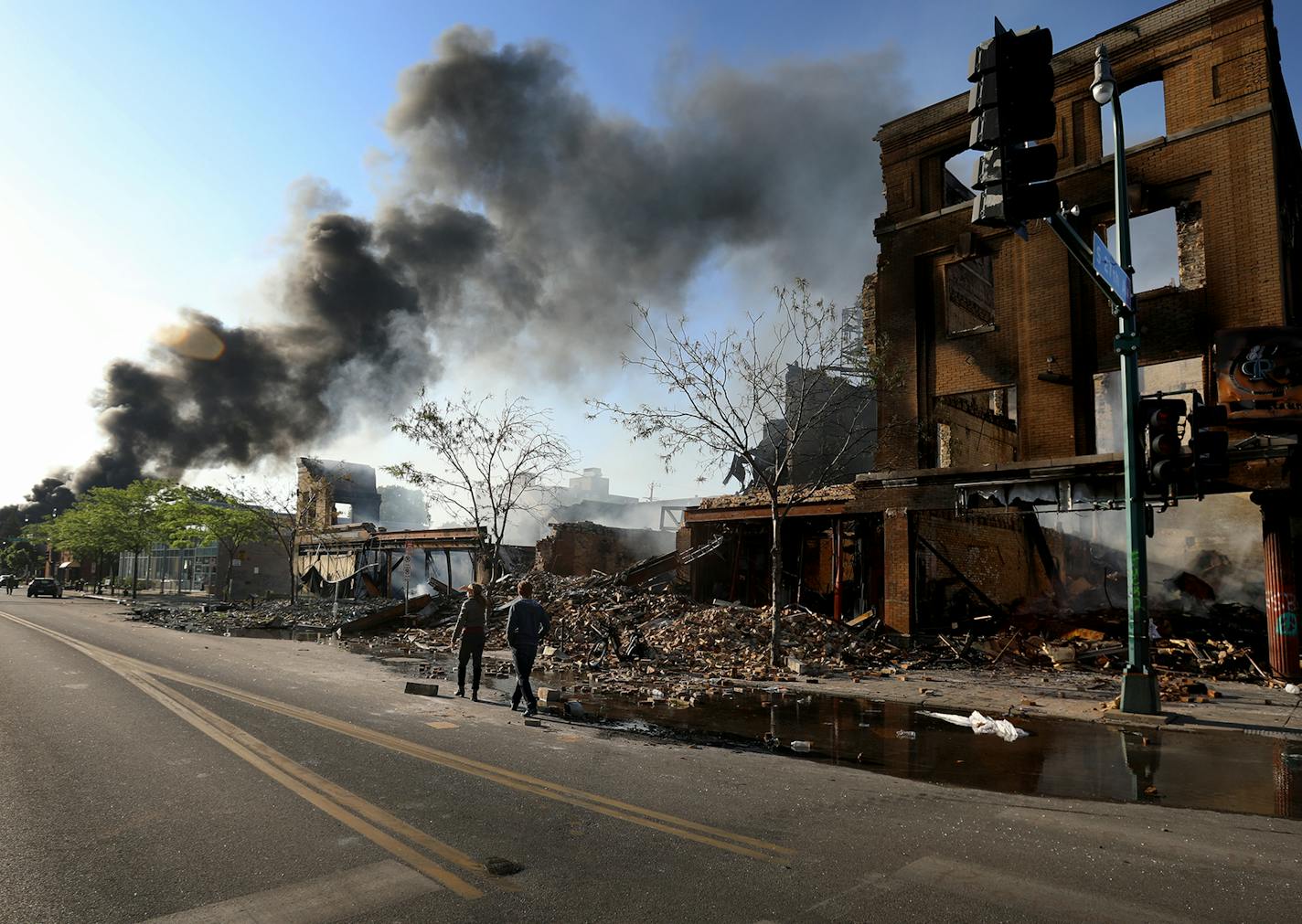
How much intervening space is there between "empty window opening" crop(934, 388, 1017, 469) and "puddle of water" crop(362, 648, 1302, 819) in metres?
10.7

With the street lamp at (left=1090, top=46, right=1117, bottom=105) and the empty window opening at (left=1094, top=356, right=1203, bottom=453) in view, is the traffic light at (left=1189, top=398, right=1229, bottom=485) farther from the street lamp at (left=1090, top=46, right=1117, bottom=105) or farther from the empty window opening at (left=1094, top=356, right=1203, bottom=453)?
the empty window opening at (left=1094, top=356, right=1203, bottom=453)

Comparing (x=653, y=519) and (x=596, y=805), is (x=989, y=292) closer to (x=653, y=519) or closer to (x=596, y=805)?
(x=596, y=805)

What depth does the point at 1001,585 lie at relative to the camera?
22.6 meters

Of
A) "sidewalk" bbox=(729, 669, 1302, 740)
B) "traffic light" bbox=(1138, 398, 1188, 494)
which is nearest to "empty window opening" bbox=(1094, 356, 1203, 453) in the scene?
"sidewalk" bbox=(729, 669, 1302, 740)

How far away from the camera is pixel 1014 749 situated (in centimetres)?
821

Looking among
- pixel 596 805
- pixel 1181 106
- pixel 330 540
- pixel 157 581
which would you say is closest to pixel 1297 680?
pixel 1181 106

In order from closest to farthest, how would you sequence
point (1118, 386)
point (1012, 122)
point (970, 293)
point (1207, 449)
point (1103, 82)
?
point (1012, 122) → point (1207, 449) → point (1103, 82) → point (970, 293) → point (1118, 386)

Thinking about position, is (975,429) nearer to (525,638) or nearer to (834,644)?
(834,644)

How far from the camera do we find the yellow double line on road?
14.9 ft

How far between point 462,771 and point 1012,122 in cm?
623

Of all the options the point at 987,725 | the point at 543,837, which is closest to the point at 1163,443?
the point at 987,725

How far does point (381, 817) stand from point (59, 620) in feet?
81.6

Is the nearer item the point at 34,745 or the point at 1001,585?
the point at 34,745

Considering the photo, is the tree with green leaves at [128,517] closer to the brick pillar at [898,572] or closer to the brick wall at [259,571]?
the brick wall at [259,571]
